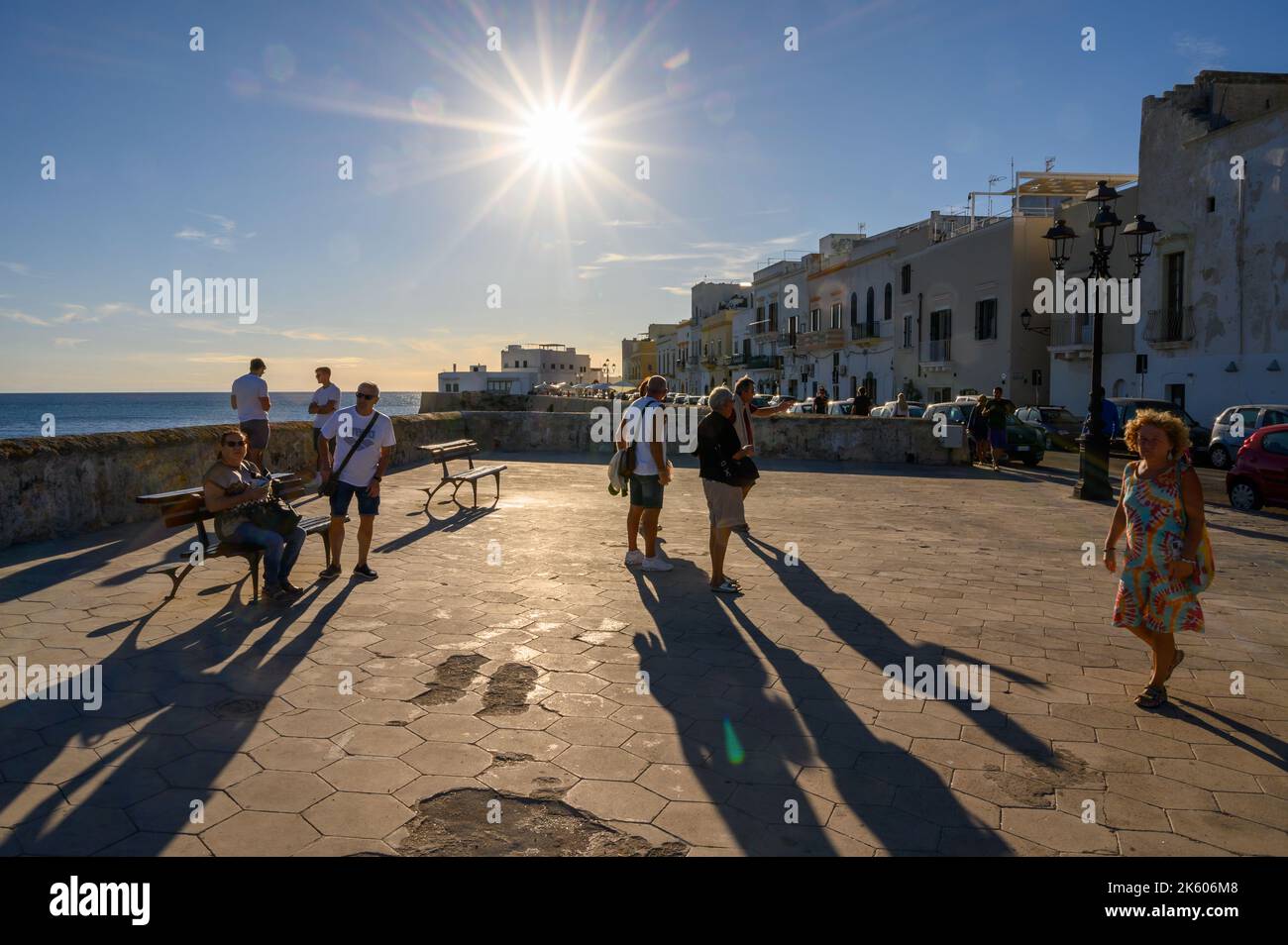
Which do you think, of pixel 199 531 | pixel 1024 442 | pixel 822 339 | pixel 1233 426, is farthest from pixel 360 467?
pixel 822 339

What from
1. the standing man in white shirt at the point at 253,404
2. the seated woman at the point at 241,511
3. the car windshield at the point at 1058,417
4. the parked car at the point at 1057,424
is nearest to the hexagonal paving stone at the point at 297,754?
the seated woman at the point at 241,511

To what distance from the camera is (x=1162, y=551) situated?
4.27m

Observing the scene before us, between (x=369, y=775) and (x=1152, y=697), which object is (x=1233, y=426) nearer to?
(x=1152, y=697)

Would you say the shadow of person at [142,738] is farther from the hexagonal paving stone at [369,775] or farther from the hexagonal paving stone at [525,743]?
the hexagonal paving stone at [525,743]

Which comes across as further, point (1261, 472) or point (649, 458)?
point (1261, 472)

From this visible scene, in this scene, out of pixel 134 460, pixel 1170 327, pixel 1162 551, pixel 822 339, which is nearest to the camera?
pixel 1162 551

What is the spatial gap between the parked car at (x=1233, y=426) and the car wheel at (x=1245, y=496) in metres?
6.80

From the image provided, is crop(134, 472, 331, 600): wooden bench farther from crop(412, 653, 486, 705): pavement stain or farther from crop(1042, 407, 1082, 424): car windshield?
crop(1042, 407, 1082, 424): car windshield

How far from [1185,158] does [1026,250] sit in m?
5.71

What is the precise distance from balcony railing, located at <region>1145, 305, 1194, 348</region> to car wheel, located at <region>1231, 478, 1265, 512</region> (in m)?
14.1

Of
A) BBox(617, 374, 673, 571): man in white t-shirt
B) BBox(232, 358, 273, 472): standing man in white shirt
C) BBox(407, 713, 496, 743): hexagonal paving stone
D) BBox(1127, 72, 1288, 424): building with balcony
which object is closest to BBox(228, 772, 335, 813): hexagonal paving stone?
BBox(407, 713, 496, 743): hexagonal paving stone

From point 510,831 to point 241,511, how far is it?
12.9 feet
